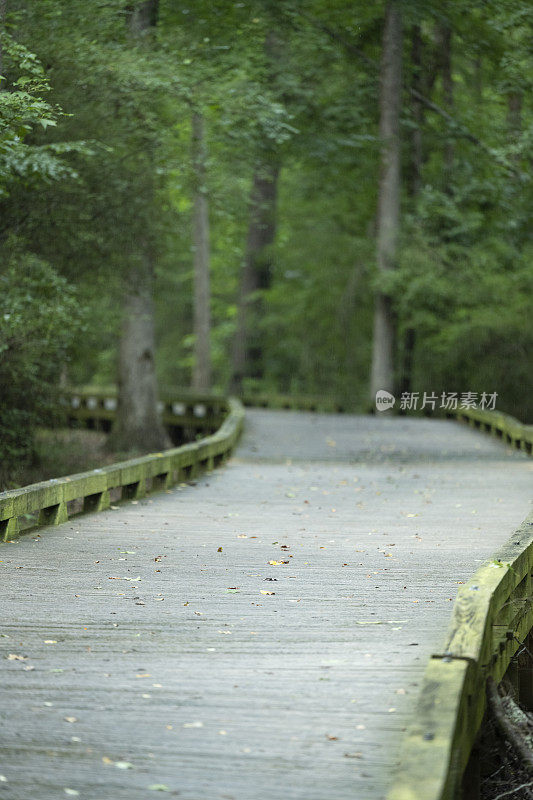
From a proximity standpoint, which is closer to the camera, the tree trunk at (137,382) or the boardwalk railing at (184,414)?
the tree trunk at (137,382)

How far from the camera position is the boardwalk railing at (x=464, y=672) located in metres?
3.85

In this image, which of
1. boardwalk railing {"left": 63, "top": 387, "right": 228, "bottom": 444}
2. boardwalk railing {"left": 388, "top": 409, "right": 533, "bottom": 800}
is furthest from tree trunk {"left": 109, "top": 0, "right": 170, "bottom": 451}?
boardwalk railing {"left": 388, "top": 409, "right": 533, "bottom": 800}

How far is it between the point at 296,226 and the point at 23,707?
1158 inches

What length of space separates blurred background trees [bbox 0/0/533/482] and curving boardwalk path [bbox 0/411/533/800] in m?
3.77

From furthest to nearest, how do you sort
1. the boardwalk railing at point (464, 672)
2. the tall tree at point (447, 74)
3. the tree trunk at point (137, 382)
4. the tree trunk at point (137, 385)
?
the tall tree at point (447, 74) → the tree trunk at point (137, 385) → the tree trunk at point (137, 382) → the boardwalk railing at point (464, 672)

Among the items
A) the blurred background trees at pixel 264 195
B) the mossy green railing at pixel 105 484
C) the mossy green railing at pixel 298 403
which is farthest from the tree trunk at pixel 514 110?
the mossy green railing at pixel 105 484

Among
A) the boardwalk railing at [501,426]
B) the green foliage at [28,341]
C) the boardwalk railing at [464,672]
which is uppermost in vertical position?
the green foliage at [28,341]

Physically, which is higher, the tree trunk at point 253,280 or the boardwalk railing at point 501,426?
the tree trunk at point 253,280

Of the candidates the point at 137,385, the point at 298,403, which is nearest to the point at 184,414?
the point at 298,403

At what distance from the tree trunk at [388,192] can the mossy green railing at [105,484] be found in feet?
35.6

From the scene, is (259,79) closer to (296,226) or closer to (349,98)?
(349,98)

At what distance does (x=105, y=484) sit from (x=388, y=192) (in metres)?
18.1

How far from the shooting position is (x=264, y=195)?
3191cm

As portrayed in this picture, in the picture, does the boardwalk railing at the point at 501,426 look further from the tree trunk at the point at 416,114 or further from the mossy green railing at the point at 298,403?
the tree trunk at the point at 416,114
